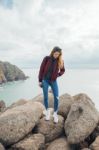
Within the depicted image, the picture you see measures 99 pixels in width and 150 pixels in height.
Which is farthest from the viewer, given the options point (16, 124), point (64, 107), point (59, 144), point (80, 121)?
point (64, 107)

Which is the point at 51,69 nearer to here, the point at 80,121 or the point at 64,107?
the point at 80,121

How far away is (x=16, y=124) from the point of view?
53.5ft

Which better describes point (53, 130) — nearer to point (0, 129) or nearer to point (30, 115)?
point (30, 115)

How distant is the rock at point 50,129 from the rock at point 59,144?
0.34m

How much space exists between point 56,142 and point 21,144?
1.91 m

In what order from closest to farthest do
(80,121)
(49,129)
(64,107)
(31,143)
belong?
(31,143) < (80,121) < (49,129) < (64,107)

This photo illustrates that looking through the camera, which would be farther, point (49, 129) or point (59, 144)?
point (49, 129)

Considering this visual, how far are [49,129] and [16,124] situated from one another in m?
1.93

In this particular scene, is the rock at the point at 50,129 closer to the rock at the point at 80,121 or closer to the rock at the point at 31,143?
the rock at the point at 31,143

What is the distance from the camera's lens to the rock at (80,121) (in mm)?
16250

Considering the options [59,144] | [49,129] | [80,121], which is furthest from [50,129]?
[80,121]

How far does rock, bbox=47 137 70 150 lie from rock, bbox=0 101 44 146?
1322 millimetres

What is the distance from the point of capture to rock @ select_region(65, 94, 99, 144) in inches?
640

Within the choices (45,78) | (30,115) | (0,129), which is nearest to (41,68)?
(45,78)
